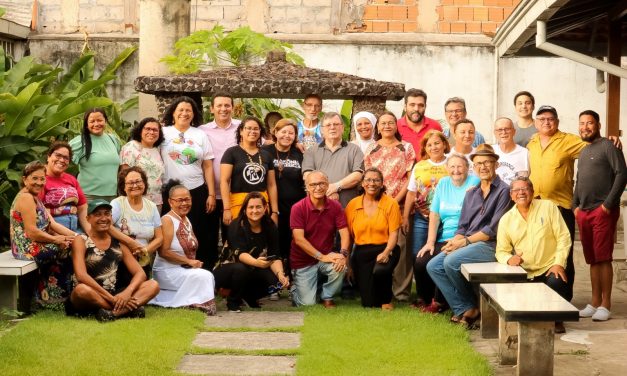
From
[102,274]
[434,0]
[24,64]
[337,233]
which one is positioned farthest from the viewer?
[434,0]

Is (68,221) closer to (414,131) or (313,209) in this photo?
(313,209)

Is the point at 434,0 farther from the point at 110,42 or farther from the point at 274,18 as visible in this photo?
the point at 110,42

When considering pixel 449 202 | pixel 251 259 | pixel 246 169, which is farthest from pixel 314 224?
pixel 449 202

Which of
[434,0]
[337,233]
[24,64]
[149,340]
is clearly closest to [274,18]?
[434,0]

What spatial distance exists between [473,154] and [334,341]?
7.13 ft

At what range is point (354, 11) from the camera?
17.3 meters

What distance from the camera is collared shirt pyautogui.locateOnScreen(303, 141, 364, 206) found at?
35.7ft

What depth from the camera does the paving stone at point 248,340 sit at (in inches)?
345

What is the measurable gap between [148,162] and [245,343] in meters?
2.53

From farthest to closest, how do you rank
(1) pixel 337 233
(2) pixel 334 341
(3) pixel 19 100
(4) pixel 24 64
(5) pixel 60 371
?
(4) pixel 24 64, (3) pixel 19 100, (1) pixel 337 233, (2) pixel 334 341, (5) pixel 60 371

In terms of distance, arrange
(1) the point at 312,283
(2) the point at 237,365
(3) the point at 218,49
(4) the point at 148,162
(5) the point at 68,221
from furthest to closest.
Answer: (3) the point at 218,49, (4) the point at 148,162, (1) the point at 312,283, (5) the point at 68,221, (2) the point at 237,365

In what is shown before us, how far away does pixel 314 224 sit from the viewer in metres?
10.5

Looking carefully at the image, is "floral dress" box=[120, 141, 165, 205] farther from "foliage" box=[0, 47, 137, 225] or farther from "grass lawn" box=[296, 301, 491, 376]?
"foliage" box=[0, 47, 137, 225]

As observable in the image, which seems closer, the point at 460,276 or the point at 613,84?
the point at 460,276
